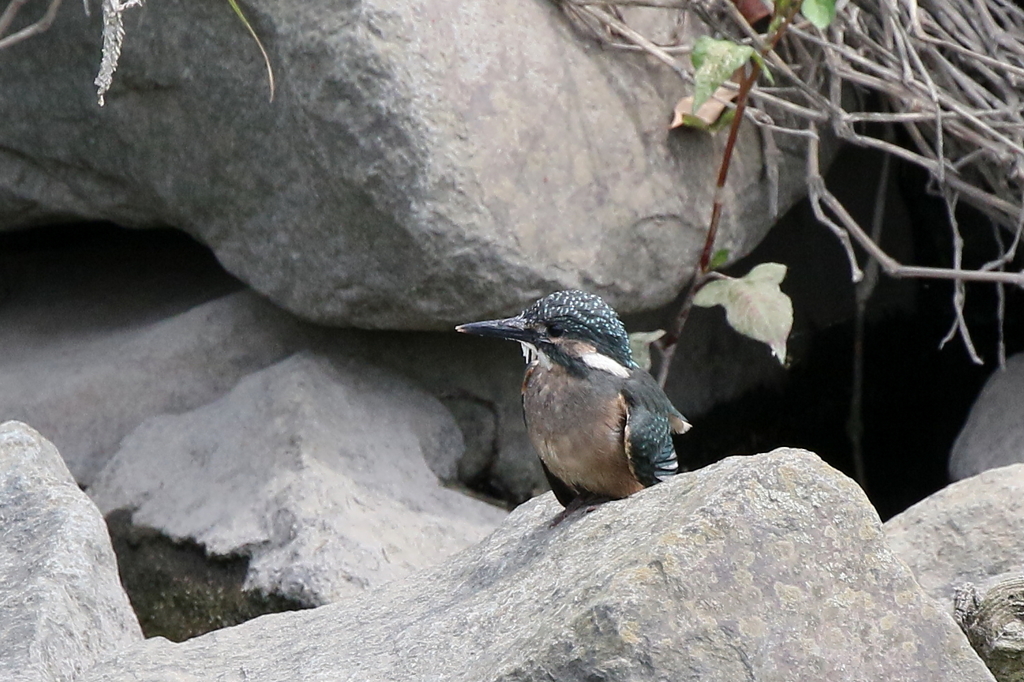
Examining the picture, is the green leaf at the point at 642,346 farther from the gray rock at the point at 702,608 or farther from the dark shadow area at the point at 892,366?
the gray rock at the point at 702,608

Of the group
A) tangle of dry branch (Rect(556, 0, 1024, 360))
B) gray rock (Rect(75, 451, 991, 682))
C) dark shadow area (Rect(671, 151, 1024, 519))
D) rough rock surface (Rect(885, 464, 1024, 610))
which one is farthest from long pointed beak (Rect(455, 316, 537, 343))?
dark shadow area (Rect(671, 151, 1024, 519))

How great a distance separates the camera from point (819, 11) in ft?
12.6

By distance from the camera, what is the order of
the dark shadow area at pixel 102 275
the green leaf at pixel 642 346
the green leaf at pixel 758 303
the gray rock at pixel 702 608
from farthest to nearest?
the dark shadow area at pixel 102 275
the green leaf at pixel 642 346
the green leaf at pixel 758 303
the gray rock at pixel 702 608

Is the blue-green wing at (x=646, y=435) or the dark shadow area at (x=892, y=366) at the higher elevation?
the blue-green wing at (x=646, y=435)

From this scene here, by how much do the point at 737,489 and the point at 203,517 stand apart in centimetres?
222

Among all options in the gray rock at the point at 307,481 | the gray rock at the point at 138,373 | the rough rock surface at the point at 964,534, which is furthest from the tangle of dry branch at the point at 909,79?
the gray rock at the point at 138,373

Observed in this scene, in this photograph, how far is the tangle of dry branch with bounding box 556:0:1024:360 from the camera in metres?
4.25

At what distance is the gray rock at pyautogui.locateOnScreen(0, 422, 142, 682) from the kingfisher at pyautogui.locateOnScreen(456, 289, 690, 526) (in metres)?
0.97

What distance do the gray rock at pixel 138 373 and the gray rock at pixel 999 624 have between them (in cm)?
241

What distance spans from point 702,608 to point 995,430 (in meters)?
2.94

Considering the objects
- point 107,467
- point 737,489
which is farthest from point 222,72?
point 737,489

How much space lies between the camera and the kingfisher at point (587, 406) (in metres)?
2.76

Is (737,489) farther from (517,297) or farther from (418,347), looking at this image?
(418,347)

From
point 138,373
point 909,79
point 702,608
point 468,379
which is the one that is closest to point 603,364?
point 702,608
